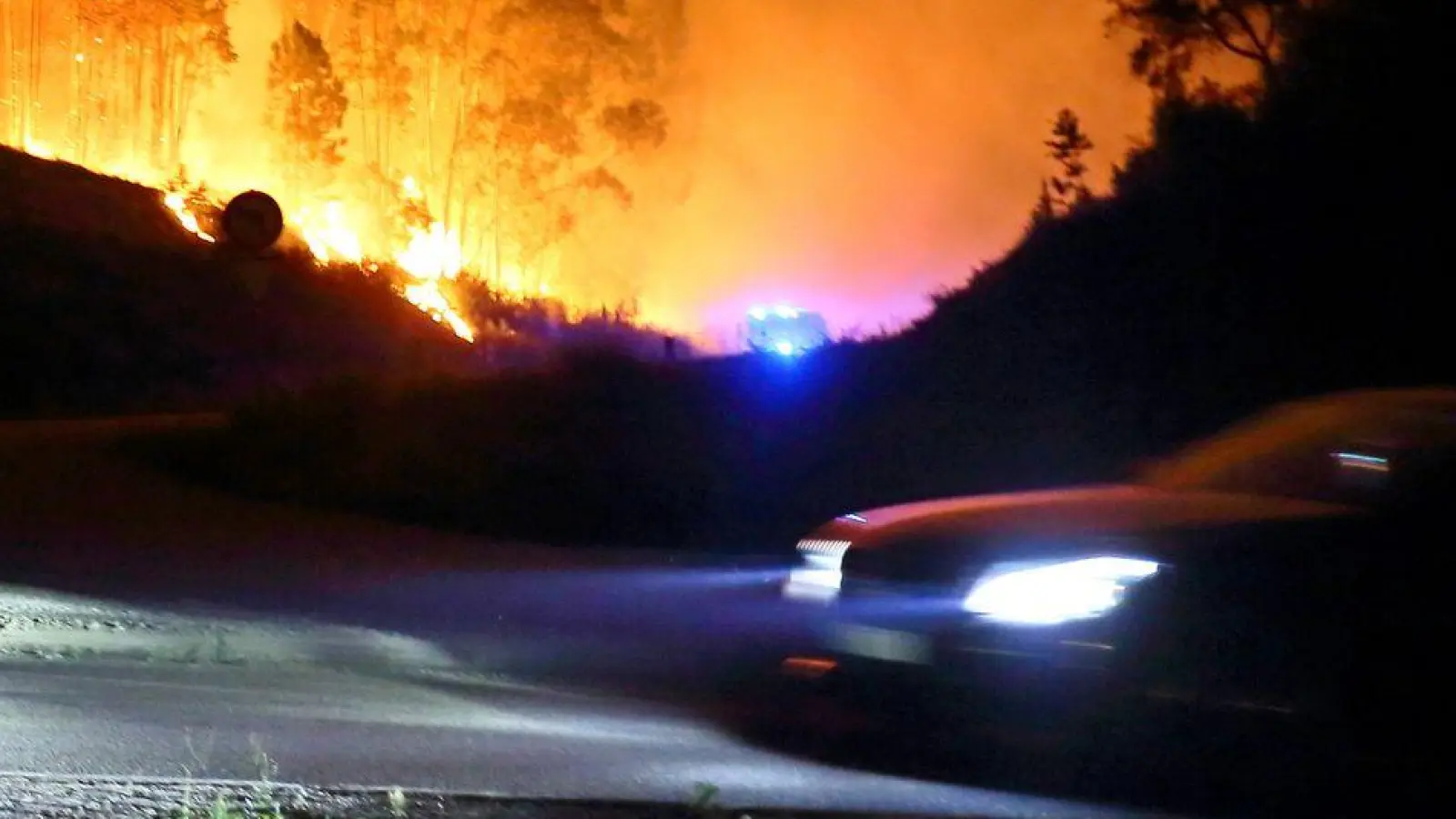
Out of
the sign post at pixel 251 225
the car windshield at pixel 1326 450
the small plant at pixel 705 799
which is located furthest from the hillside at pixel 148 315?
the small plant at pixel 705 799

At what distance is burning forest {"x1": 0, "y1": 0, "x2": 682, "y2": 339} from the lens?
4881 centimetres

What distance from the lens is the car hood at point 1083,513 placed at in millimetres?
6840

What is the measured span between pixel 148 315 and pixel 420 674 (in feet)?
89.0

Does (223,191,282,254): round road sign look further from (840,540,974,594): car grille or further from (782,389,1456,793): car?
(782,389,1456,793): car

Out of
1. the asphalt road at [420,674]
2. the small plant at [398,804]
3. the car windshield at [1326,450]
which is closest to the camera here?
the small plant at [398,804]

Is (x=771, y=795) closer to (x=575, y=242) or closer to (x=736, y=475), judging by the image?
(x=736, y=475)

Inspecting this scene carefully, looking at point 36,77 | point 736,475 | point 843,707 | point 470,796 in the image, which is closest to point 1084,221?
point 736,475

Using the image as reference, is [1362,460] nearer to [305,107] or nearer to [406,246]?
[406,246]

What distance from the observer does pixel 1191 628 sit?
257 inches

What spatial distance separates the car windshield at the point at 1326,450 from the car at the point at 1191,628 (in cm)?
3

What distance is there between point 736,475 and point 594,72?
34.4 meters

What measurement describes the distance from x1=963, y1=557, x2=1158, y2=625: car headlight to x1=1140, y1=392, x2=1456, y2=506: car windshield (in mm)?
1063

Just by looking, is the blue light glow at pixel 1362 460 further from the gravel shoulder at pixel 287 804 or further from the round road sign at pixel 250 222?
the round road sign at pixel 250 222

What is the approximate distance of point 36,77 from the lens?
1959 inches
